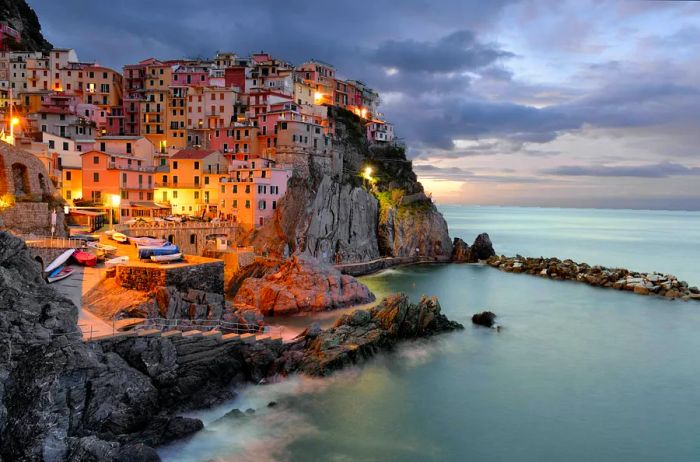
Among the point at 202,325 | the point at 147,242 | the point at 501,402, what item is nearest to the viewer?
the point at 501,402

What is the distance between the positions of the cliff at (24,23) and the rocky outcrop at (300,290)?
59.9 meters

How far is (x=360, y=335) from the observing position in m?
25.0

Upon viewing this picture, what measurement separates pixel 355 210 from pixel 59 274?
1293 inches

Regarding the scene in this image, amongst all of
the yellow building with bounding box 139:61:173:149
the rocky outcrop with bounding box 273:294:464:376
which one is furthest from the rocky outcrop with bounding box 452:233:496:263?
the yellow building with bounding box 139:61:173:149

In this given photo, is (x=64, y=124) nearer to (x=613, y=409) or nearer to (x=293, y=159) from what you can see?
(x=293, y=159)

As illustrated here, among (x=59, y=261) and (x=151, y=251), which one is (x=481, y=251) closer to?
(x=151, y=251)

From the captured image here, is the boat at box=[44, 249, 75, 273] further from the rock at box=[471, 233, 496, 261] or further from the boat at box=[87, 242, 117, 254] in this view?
the rock at box=[471, 233, 496, 261]

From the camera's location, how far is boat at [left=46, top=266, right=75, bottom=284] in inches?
828

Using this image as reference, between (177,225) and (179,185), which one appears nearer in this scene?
(177,225)

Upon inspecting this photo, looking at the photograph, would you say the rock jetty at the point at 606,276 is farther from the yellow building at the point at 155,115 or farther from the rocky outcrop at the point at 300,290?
the yellow building at the point at 155,115

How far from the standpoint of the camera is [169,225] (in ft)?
125

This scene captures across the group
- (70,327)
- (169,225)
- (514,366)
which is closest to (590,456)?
(514,366)

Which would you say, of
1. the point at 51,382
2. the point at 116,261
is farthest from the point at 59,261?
the point at 51,382

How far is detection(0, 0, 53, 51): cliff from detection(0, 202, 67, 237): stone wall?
54.5 meters
